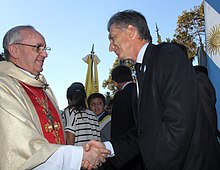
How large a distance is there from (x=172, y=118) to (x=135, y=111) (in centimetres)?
77

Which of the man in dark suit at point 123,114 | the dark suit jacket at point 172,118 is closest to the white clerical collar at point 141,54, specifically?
the dark suit jacket at point 172,118

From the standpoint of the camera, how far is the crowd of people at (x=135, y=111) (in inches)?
96.5

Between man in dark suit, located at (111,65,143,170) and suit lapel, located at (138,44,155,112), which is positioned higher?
suit lapel, located at (138,44,155,112)

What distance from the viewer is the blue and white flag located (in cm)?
518

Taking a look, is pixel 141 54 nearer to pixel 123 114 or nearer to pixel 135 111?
pixel 135 111

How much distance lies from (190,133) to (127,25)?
44.1 inches

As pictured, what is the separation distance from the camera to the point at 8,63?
126 inches

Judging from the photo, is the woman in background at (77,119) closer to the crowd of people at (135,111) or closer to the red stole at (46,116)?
the crowd of people at (135,111)

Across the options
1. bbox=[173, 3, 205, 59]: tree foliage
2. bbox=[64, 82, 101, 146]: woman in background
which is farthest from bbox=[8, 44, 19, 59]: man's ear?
bbox=[173, 3, 205, 59]: tree foliage

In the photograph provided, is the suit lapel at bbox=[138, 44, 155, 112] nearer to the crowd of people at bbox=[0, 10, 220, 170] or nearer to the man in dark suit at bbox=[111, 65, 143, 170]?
the crowd of people at bbox=[0, 10, 220, 170]

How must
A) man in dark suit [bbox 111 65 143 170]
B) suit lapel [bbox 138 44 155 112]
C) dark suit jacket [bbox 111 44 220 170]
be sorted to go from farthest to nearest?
man in dark suit [bbox 111 65 143 170], suit lapel [bbox 138 44 155 112], dark suit jacket [bbox 111 44 220 170]

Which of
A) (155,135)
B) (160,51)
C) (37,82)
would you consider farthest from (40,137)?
(160,51)

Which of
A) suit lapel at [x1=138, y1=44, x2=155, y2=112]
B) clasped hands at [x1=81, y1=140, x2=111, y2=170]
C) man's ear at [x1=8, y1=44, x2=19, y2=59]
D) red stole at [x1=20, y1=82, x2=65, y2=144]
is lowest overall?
clasped hands at [x1=81, y1=140, x2=111, y2=170]

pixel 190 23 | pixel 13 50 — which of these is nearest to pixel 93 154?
pixel 13 50
